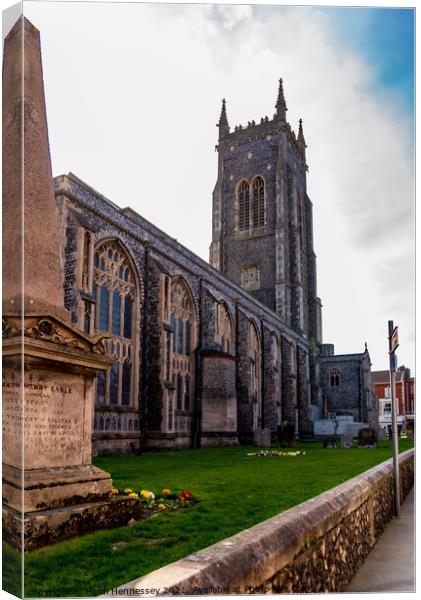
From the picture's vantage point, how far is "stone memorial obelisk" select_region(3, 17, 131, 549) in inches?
171

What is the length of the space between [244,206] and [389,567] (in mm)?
32817

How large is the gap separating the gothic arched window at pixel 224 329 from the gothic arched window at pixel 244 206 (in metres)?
8.46

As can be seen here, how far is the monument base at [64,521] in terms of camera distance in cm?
402

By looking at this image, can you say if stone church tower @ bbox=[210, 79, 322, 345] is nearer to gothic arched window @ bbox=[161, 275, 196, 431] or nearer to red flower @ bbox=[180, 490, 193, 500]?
gothic arched window @ bbox=[161, 275, 196, 431]

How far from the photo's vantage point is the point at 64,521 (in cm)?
449

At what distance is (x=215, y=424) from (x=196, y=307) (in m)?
4.78

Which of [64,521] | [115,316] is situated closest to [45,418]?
[64,521]

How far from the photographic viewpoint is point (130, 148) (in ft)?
18.8

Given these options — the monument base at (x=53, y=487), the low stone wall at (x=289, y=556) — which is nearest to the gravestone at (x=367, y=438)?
the low stone wall at (x=289, y=556)

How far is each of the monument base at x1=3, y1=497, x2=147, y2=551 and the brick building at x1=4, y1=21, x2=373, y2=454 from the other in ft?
12.8

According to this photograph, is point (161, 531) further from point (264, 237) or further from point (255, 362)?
point (264, 237)

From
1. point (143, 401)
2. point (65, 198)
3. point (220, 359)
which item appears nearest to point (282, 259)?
point (220, 359)

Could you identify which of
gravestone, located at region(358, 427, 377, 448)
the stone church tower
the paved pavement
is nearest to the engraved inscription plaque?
the paved pavement

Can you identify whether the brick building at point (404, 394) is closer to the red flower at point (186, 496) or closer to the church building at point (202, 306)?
the church building at point (202, 306)
